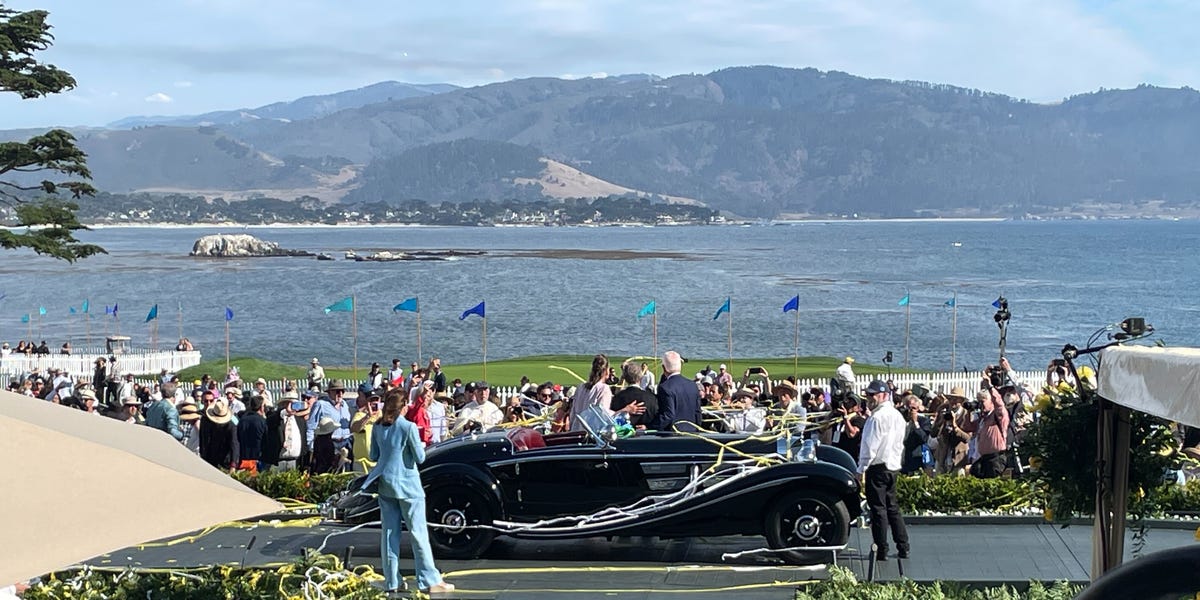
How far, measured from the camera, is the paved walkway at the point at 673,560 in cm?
1232

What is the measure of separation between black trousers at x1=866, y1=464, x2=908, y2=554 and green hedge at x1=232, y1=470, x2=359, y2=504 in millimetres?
6754

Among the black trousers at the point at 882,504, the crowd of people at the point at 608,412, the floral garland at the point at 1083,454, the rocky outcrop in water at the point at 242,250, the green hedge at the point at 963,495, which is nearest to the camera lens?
the floral garland at the point at 1083,454

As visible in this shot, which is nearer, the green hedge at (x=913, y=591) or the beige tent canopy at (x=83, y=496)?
the beige tent canopy at (x=83, y=496)

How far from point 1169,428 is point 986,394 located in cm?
852

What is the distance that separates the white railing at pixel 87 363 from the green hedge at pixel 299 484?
838 inches

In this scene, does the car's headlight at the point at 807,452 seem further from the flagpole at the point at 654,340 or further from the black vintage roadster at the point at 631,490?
the flagpole at the point at 654,340

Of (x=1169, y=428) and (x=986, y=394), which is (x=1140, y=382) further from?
(x=986, y=394)

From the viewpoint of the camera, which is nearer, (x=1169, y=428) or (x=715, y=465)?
(x=1169, y=428)

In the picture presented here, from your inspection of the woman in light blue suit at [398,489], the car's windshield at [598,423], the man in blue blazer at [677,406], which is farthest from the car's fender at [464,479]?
the man in blue blazer at [677,406]

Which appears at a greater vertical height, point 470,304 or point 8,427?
point 8,427

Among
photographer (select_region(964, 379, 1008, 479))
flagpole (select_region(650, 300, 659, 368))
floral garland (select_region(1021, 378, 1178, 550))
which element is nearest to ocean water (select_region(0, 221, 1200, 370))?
flagpole (select_region(650, 300, 659, 368))

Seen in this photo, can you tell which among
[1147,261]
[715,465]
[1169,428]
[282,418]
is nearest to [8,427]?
[1169,428]

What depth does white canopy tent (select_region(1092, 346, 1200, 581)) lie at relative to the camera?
5.78 metres

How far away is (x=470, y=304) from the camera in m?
108
